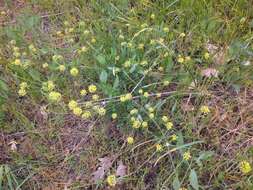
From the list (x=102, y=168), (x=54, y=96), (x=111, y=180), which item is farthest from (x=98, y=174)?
(x=54, y=96)

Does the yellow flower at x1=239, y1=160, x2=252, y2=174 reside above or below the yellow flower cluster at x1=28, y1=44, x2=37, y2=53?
below

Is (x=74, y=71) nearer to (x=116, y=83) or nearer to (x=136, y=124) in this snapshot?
(x=116, y=83)

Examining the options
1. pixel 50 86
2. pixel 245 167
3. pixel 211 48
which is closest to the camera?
pixel 245 167

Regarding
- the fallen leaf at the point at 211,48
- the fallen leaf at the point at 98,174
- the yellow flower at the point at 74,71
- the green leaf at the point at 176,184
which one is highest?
the yellow flower at the point at 74,71

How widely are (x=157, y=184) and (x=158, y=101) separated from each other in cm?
35

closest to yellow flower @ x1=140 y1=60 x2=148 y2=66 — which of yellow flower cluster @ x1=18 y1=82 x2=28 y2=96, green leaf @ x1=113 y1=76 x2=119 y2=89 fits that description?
green leaf @ x1=113 y1=76 x2=119 y2=89

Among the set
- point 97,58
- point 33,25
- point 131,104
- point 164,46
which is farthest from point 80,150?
point 33,25

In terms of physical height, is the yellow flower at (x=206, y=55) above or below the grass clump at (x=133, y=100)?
above

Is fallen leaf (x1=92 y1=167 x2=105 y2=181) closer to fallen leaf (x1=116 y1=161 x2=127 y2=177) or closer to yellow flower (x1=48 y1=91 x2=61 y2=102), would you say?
fallen leaf (x1=116 y1=161 x2=127 y2=177)

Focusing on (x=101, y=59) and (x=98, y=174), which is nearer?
(x=98, y=174)

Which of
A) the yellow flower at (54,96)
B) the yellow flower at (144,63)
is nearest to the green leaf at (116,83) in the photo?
the yellow flower at (144,63)

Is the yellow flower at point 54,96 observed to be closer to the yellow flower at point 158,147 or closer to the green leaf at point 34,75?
the green leaf at point 34,75

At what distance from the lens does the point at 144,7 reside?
232 centimetres

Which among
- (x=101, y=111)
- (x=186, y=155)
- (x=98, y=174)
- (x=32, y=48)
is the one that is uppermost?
(x=32, y=48)
